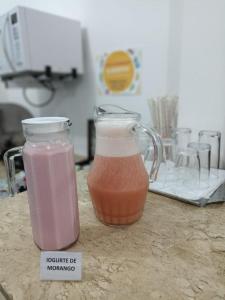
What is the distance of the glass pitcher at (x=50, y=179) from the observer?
35cm

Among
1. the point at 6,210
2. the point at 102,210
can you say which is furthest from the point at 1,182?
the point at 102,210

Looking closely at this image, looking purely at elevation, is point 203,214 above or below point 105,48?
below

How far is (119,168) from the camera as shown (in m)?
0.44

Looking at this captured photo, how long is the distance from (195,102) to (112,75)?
1.78 ft

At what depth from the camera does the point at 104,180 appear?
0.45 meters

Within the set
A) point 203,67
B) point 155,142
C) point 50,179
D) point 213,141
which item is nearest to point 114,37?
point 203,67

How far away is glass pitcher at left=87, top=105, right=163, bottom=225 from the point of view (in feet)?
1.42

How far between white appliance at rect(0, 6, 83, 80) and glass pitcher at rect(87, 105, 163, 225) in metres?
0.85

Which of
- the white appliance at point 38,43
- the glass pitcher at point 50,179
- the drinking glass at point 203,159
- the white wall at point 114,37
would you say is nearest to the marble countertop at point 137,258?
the glass pitcher at point 50,179

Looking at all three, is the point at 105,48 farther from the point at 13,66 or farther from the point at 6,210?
the point at 6,210

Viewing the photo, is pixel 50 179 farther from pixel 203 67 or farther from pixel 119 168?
pixel 203 67

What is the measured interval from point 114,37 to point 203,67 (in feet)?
1.88

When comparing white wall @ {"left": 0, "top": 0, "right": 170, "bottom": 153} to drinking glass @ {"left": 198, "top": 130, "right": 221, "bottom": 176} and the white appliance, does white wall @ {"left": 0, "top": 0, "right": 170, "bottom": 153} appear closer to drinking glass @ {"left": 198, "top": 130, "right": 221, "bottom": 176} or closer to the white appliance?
the white appliance

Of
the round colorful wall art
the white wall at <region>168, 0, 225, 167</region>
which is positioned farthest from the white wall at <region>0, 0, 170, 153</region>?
the white wall at <region>168, 0, 225, 167</region>
